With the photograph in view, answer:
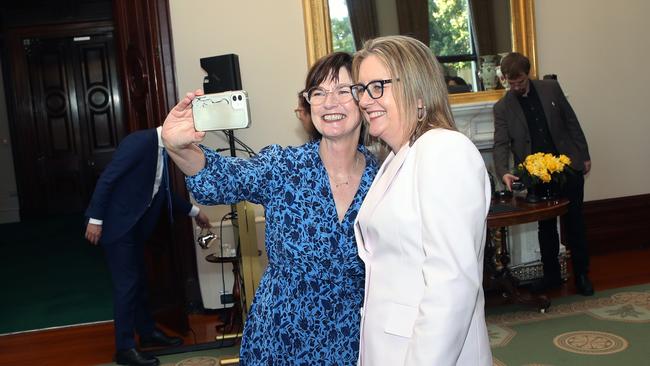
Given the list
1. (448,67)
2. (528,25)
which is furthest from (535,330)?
(528,25)

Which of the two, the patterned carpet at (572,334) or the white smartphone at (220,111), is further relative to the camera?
the patterned carpet at (572,334)

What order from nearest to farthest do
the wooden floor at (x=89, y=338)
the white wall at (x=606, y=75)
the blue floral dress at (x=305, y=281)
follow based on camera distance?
the blue floral dress at (x=305, y=281), the wooden floor at (x=89, y=338), the white wall at (x=606, y=75)

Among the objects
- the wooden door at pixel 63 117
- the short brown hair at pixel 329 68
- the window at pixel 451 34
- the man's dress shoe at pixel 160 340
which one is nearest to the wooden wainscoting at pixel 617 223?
the window at pixel 451 34

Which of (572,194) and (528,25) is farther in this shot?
(528,25)

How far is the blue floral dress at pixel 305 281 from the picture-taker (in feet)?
6.77

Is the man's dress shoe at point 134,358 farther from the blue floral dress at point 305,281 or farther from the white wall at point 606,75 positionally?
the white wall at point 606,75

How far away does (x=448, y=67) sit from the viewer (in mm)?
6273

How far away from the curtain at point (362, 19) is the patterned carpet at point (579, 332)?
253cm

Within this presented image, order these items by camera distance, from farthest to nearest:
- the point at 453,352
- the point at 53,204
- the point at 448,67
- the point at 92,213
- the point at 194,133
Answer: the point at 53,204 → the point at 448,67 → the point at 92,213 → the point at 194,133 → the point at 453,352

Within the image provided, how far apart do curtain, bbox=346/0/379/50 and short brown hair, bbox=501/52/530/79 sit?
1.29 metres

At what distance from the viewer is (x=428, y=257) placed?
144 cm

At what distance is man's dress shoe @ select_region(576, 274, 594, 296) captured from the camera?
5.36 meters

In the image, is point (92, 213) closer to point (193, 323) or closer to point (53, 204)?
point (193, 323)

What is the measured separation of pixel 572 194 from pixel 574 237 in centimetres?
33
